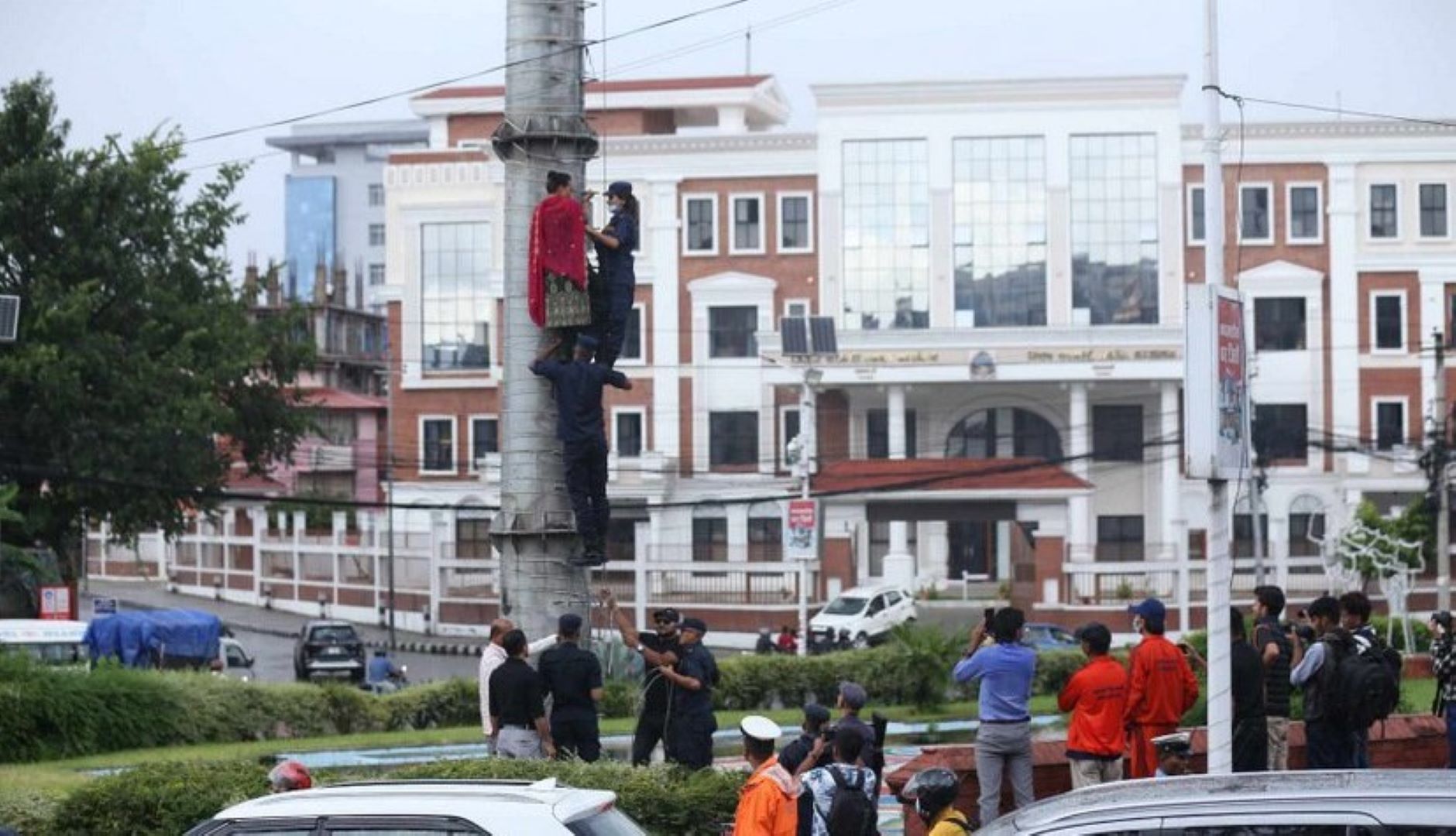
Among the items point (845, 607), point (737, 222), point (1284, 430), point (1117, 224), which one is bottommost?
point (845, 607)

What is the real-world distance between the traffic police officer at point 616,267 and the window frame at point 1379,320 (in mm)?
53250

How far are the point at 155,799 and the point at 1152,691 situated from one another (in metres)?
6.40

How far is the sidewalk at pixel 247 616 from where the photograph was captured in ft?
201

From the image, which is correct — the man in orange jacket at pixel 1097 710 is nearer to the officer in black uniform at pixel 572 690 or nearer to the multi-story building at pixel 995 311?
the officer in black uniform at pixel 572 690

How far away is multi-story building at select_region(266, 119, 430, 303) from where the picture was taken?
500ft

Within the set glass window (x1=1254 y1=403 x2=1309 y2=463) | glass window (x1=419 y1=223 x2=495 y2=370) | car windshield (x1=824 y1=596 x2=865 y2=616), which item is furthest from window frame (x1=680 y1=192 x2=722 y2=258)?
glass window (x1=1254 y1=403 x2=1309 y2=463)

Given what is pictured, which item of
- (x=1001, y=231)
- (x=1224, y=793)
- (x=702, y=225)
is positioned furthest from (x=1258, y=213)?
(x=1224, y=793)

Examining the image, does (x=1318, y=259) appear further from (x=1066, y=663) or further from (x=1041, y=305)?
(x=1066, y=663)

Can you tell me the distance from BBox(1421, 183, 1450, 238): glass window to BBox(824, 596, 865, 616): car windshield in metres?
22.2

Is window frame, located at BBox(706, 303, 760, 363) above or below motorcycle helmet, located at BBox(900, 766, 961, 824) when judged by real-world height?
above

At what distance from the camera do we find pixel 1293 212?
64.6 metres

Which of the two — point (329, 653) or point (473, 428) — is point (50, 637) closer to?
point (329, 653)

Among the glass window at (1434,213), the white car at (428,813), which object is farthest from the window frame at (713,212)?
the white car at (428,813)

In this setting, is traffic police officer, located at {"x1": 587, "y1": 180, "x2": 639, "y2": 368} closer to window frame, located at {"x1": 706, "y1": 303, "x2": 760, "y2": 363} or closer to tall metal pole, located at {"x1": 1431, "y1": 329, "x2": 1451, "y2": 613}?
tall metal pole, located at {"x1": 1431, "y1": 329, "x2": 1451, "y2": 613}
